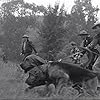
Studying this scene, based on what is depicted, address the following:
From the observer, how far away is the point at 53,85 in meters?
9.01

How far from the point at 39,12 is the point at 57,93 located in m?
41.7

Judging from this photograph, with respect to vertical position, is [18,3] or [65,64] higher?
[18,3]

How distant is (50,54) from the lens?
476 inches

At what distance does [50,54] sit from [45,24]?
1541 cm

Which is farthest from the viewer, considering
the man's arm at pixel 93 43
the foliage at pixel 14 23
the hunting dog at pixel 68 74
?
the foliage at pixel 14 23

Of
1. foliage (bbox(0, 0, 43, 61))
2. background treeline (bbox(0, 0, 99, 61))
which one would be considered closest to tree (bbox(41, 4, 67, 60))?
background treeline (bbox(0, 0, 99, 61))

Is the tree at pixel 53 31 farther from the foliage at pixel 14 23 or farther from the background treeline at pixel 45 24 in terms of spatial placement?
the foliage at pixel 14 23

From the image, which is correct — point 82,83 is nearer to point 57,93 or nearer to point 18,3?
point 57,93

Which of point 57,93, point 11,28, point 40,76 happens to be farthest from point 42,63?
point 11,28

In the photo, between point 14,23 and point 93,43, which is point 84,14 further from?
point 93,43

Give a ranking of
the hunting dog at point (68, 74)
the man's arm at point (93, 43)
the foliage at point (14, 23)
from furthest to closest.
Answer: the foliage at point (14, 23) → the man's arm at point (93, 43) → the hunting dog at point (68, 74)

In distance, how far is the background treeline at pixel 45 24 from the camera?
1058 inches

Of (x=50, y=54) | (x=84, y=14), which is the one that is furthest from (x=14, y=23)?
(x=50, y=54)

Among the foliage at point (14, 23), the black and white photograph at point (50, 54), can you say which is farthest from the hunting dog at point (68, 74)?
the foliage at point (14, 23)
